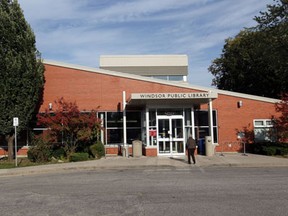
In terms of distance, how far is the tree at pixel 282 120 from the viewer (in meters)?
26.0

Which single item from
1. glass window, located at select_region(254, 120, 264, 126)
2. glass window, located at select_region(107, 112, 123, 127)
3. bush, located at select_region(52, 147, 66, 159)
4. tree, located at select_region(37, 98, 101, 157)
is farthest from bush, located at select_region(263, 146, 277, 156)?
bush, located at select_region(52, 147, 66, 159)

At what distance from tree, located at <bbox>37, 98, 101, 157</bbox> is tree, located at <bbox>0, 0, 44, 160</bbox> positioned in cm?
162

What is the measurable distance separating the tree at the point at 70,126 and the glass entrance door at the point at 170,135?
413cm

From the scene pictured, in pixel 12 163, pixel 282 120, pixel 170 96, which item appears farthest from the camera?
pixel 282 120

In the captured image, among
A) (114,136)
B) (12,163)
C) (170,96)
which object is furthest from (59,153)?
(170,96)

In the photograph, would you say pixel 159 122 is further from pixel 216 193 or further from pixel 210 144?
pixel 216 193

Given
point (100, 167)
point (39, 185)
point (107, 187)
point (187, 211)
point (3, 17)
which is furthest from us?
point (3, 17)

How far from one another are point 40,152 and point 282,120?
15924mm

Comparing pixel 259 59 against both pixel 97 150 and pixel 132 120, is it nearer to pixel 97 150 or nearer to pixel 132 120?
pixel 132 120

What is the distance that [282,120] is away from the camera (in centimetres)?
2647


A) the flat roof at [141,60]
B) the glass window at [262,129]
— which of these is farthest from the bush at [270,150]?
the flat roof at [141,60]

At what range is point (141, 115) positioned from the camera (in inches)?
1131

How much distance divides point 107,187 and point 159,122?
1392 cm

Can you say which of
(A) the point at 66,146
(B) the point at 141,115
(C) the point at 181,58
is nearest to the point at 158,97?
(B) the point at 141,115
